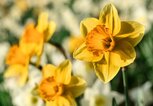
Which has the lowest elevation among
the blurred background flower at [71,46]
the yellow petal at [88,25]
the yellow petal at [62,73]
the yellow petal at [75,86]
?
the blurred background flower at [71,46]

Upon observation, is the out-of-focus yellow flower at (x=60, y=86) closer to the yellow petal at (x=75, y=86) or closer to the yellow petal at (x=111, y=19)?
the yellow petal at (x=75, y=86)

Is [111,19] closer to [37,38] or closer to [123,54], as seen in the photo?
[123,54]

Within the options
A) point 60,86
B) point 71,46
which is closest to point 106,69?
point 60,86

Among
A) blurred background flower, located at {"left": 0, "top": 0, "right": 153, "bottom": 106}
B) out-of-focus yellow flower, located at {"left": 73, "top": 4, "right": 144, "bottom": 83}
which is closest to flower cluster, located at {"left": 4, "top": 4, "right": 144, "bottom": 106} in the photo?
out-of-focus yellow flower, located at {"left": 73, "top": 4, "right": 144, "bottom": 83}

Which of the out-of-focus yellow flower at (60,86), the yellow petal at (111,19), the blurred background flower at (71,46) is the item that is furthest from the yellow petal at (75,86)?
the yellow petal at (111,19)

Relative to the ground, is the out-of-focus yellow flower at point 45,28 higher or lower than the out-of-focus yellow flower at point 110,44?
lower

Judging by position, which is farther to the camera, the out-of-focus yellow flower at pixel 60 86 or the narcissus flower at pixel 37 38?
the narcissus flower at pixel 37 38

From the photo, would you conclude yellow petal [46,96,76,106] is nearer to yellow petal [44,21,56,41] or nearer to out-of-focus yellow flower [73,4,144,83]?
out-of-focus yellow flower [73,4,144,83]
